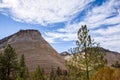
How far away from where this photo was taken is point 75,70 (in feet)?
101

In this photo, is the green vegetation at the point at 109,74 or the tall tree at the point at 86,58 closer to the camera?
the green vegetation at the point at 109,74

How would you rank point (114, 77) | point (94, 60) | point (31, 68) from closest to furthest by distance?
point (114, 77)
point (94, 60)
point (31, 68)

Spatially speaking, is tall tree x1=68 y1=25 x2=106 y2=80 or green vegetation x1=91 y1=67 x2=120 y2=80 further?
tall tree x1=68 y1=25 x2=106 y2=80

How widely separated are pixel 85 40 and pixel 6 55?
91.4ft

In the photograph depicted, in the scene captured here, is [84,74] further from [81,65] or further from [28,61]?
[28,61]

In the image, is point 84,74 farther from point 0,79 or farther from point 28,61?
point 28,61

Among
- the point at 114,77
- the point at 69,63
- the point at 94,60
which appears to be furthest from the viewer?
the point at 69,63

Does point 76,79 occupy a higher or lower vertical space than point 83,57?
lower

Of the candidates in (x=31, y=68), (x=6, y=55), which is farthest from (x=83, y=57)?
(x=31, y=68)

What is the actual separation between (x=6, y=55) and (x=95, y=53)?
28.8 m

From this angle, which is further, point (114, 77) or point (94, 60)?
point (94, 60)

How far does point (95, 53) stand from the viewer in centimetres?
3023

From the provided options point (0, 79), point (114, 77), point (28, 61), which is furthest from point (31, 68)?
point (114, 77)

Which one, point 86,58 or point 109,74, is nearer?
point 109,74
